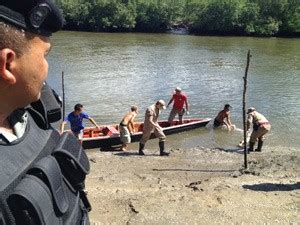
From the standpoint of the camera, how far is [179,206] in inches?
343

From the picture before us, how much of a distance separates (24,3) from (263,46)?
51.1 m

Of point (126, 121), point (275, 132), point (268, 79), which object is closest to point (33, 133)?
point (126, 121)

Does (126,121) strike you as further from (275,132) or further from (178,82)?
(178,82)

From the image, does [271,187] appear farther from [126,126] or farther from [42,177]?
[42,177]

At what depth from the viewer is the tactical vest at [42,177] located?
124cm

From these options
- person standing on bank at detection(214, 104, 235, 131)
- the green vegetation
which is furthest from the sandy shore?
the green vegetation

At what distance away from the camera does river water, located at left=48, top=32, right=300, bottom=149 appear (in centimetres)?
2095

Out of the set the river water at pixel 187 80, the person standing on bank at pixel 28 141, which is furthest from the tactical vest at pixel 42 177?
the river water at pixel 187 80

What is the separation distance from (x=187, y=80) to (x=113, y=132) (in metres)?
14.6

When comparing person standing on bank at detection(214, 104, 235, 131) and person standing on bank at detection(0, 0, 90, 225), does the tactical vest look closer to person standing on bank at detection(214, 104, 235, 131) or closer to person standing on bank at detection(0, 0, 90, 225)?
person standing on bank at detection(0, 0, 90, 225)

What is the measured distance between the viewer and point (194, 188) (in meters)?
10.3

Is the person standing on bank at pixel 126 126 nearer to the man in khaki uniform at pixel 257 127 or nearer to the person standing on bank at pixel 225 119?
the man in khaki uniform at pixel 257 127

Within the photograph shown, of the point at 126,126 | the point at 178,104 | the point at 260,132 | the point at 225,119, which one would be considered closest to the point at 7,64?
the point at 126,126

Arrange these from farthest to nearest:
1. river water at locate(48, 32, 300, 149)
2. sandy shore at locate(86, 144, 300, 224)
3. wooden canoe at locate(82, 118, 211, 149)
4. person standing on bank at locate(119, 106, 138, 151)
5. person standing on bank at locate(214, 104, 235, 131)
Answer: river water at locate(48, 32, 300, 149) < person standing on bank at locate(214, 104, 235, 131) < wooden canoe at locate(82, 118, 211, 149) < person standing on bank at locate(119, 106, 138, 151) < sandy shore at locate(86, 144, 300, 224)
